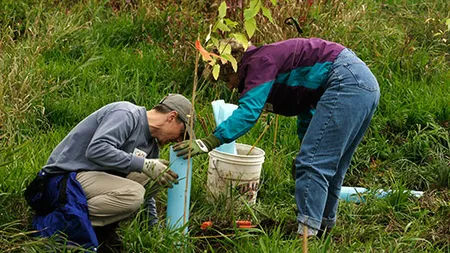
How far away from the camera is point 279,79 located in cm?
457

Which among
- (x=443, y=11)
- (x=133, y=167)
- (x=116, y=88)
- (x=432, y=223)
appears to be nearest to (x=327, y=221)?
(x=432, y=223)

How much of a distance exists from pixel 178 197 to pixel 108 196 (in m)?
0.42

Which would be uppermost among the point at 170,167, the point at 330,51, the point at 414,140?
the point at 330,51

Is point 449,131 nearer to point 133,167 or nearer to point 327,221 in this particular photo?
point 327,221

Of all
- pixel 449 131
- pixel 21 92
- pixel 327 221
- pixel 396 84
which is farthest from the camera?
pixel 396 84

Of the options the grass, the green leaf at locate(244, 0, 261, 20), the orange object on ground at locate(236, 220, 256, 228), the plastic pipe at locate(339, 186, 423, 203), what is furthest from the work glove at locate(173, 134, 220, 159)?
the plastic pipe at locate(339, 186, 423, 203)

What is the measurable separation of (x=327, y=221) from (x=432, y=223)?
0.69 metres

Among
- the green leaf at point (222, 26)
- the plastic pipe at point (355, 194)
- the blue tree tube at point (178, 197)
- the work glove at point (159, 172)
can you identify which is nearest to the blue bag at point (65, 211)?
the work glove at point (159, 172)

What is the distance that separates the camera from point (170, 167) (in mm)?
4504

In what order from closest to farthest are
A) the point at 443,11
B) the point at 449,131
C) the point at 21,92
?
the point at 21,92
the point at 449,131
the point at 443,11

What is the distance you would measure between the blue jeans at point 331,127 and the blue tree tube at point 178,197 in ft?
2.15

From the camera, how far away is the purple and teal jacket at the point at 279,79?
437cm

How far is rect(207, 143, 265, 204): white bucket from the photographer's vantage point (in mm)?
5305

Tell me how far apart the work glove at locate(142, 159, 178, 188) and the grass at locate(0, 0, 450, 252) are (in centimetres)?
29
